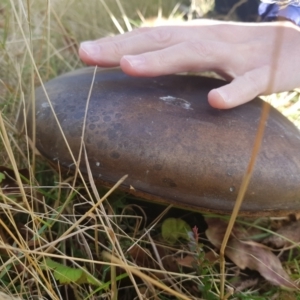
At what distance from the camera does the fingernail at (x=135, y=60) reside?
1.08m

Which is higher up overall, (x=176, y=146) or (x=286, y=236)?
(x=176, y=146)

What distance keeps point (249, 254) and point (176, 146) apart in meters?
0.37

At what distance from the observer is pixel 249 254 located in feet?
3.50

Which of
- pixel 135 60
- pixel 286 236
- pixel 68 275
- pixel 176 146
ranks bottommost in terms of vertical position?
pixel 286 236

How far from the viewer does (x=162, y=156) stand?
90 cm

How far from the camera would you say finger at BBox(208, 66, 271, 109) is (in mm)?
1002

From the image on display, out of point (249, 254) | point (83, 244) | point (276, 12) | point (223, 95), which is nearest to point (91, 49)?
point (223, 95)

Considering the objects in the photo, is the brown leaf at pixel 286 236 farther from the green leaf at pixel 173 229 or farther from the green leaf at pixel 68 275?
the green leaf at pixel 68 275

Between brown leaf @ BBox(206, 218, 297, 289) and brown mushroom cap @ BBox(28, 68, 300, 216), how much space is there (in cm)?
19

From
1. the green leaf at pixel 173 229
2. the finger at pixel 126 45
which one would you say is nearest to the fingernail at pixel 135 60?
the finger at pixel 126 45

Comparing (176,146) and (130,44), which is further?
(130,44)

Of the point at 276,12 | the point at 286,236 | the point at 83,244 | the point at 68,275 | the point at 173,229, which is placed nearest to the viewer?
the point at 68,275

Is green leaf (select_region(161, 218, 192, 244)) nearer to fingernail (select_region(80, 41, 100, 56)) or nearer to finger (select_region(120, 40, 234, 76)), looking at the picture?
finger (select_region(120, 40, 234, 76))

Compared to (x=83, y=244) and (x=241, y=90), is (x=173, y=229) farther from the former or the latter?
(x=241, y=90)
